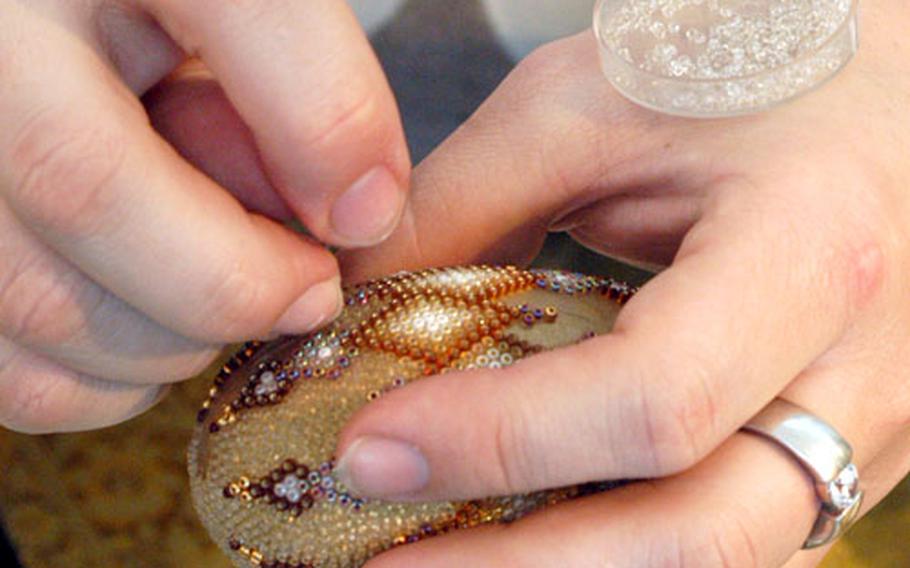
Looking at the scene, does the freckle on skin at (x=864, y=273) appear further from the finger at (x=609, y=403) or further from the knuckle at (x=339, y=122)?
the knuckle at (x=339, y=122)

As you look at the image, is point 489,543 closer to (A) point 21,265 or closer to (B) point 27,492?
(A) point 21,265

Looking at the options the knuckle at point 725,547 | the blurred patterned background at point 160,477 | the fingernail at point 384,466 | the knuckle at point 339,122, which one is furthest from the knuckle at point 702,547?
the blurred patterned background at point 160,477

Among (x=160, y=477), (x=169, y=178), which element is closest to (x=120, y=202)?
(x=169, y=178)

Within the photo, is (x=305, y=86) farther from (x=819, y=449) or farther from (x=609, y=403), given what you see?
(x=819, y=449)

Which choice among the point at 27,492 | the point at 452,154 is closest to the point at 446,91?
the point at 452,154

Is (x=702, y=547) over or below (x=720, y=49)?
below

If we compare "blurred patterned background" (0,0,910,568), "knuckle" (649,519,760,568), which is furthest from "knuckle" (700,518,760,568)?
"blurred patterned background" (0,0,910,568)
